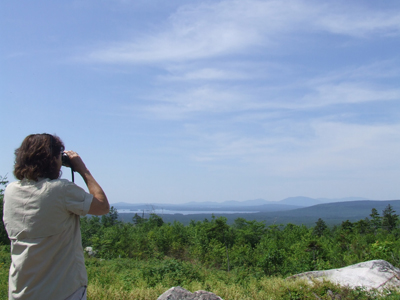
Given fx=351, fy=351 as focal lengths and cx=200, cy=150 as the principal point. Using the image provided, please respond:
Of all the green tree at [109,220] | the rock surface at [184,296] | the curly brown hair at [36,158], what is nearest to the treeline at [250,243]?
the green tree at [109,220]

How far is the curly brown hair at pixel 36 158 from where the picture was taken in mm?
2402

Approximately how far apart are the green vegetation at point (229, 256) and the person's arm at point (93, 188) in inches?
154

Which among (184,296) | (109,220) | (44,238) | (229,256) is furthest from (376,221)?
(44,238)

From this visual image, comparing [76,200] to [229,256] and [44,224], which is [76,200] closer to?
[44,224]

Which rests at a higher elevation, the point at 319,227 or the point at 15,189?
the point at 15,189

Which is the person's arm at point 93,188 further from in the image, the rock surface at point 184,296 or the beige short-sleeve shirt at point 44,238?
the rock surface at point 184,296

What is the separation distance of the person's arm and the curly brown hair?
0.21 meters

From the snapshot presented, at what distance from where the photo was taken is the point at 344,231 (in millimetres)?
12055

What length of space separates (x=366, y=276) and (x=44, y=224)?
6374 mm

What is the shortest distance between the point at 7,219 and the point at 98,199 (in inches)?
24.5

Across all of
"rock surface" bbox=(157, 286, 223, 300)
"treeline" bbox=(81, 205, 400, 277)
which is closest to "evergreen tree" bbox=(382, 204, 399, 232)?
"treeline" bbox=(81, 205, 400, 277)

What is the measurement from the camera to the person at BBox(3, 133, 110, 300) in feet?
7.47

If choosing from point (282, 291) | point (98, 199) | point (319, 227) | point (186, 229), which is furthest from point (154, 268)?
point (319, 227)

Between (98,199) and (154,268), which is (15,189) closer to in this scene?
(98,199)
